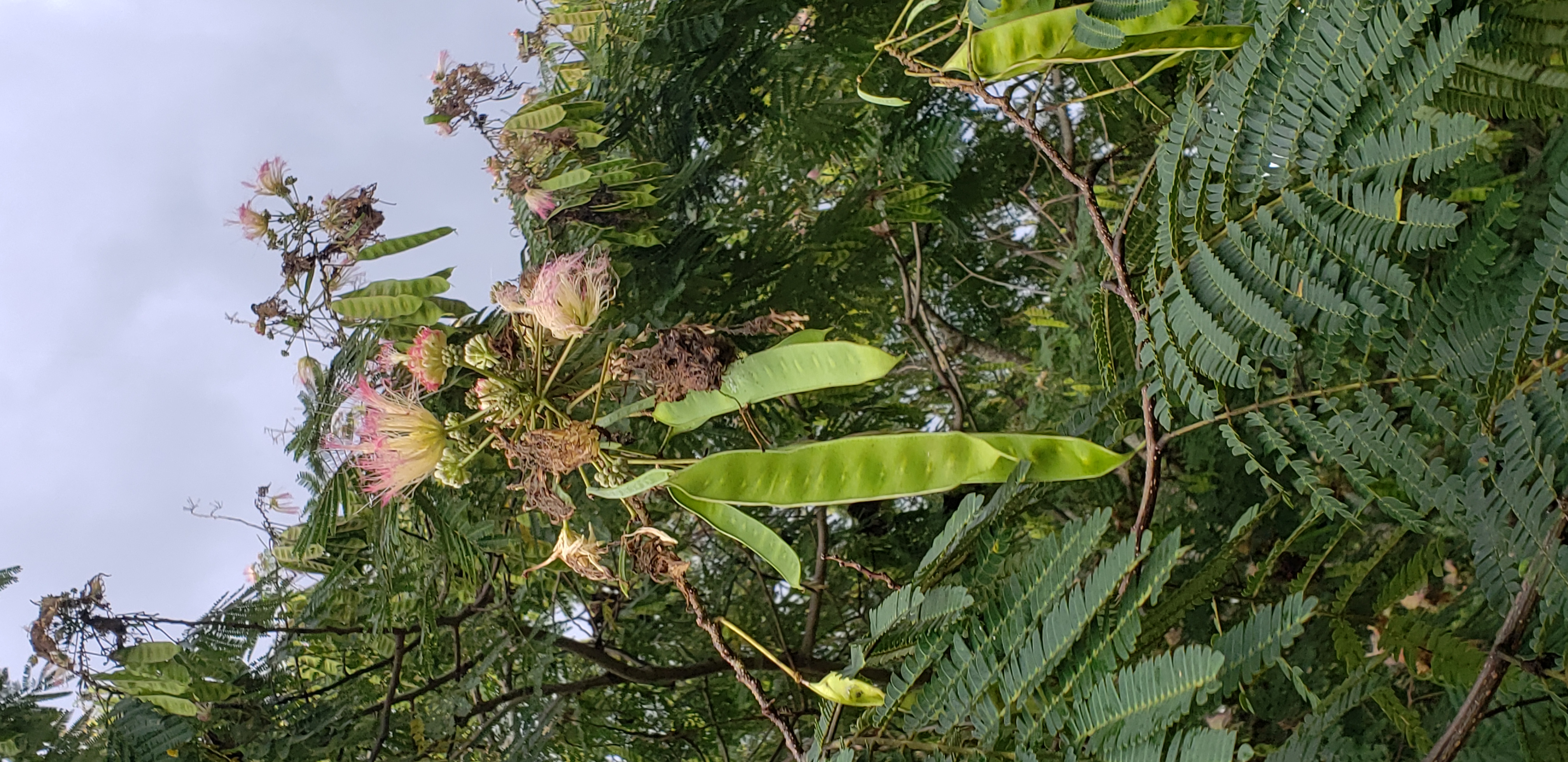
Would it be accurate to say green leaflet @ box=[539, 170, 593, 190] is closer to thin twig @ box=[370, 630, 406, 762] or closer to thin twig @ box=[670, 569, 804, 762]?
thin twig @ box=[670, 569, 804, 762]

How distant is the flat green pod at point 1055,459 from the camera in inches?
31.0

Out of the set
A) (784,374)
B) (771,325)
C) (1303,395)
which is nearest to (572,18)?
(771,325)

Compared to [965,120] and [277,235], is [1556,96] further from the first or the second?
[277,235]

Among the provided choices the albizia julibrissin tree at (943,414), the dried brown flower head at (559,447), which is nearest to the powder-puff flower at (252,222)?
the albizia julibrissin tree at (943,414)

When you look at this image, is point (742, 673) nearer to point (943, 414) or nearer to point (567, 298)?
point (567, 298)

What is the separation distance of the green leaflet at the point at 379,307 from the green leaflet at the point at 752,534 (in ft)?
1.67

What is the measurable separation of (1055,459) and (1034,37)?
1.14 ft

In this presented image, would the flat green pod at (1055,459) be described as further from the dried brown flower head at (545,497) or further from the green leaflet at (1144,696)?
the dried brown flower head at (545,497)

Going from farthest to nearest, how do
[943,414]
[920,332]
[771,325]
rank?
[943,414]
[920,332]
[771,325]

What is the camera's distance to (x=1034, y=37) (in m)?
0.70

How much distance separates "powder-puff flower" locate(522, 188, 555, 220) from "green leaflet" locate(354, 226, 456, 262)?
0.46ft

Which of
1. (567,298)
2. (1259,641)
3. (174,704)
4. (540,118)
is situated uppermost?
(540,118)

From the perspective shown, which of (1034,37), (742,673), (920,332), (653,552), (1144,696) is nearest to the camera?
(1144,696)

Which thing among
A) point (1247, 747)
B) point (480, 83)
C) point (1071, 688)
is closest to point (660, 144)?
point (480, 83)
